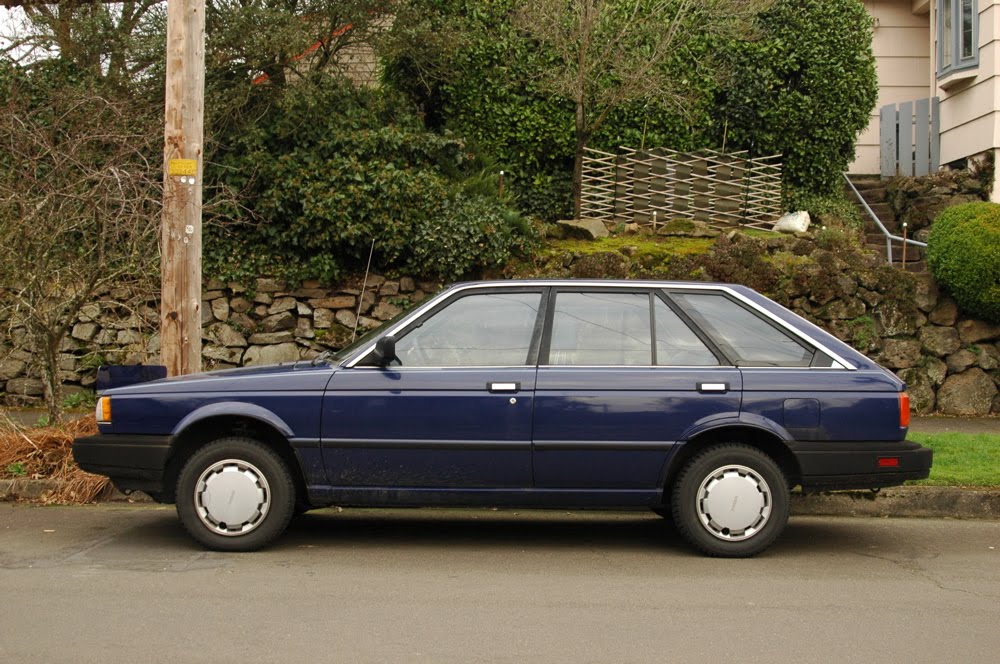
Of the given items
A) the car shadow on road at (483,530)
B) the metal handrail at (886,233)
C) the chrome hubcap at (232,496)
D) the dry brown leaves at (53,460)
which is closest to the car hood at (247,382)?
the chrome hubcap at (232,496)

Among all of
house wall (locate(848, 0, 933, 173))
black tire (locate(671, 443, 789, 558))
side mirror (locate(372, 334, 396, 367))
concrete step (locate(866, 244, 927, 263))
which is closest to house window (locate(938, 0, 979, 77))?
house wall (locate(848, 0, 933, 173))

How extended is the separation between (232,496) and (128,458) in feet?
→ 2.21

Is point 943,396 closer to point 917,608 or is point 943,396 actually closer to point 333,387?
point 917,608

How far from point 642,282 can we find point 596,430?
1.04 m

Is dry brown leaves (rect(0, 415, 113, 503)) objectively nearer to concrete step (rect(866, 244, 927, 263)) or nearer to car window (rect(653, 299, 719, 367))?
car window (rect(653, 299, 719, 367))

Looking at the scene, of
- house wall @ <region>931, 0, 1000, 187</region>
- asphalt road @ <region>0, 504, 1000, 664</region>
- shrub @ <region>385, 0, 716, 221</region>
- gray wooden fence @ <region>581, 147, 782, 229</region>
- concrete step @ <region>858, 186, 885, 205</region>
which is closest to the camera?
asphalt road @ <region>0, 504, 1000, 664</region>

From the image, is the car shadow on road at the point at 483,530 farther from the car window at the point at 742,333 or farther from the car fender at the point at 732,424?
the car window at the point at 742,333

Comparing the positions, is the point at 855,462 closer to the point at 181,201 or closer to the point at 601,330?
the point at 601,330

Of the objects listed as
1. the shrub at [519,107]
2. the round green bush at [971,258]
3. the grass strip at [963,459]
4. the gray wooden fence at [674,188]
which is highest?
the shrub at [519,107]

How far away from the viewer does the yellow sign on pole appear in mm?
8602

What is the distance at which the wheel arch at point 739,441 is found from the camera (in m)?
6.46

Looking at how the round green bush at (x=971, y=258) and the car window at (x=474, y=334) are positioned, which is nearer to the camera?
the car window at (x=474, y=334)

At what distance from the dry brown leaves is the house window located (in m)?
13.0

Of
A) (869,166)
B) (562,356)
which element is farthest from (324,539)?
(869,166)
